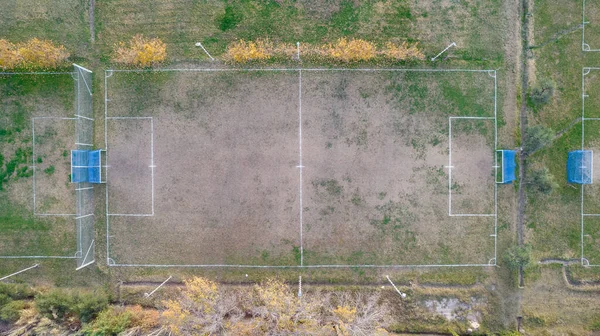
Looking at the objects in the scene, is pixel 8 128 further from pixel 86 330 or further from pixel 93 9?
pixel 86 330

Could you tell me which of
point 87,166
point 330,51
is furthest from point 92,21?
point 330,51

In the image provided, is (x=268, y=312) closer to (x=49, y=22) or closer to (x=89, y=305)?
(x=89, y=305)

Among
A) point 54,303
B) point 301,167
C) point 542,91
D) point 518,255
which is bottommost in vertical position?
point 54,303

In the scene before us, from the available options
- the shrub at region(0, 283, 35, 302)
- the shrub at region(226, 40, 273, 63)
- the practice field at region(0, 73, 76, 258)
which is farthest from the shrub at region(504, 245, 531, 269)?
the shrub at region(0, 283, 35, 302)

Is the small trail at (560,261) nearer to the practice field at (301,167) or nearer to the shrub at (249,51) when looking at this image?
the practice field at (301,167)

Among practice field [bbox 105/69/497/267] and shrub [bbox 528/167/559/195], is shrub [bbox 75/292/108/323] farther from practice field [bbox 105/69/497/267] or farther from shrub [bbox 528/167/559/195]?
shrub [bbox 528/167/559/195]

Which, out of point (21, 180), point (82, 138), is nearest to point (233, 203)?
point (82, 138)

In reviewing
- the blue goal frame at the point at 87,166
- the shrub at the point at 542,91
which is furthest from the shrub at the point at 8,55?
the shrub at the point at 542,91
